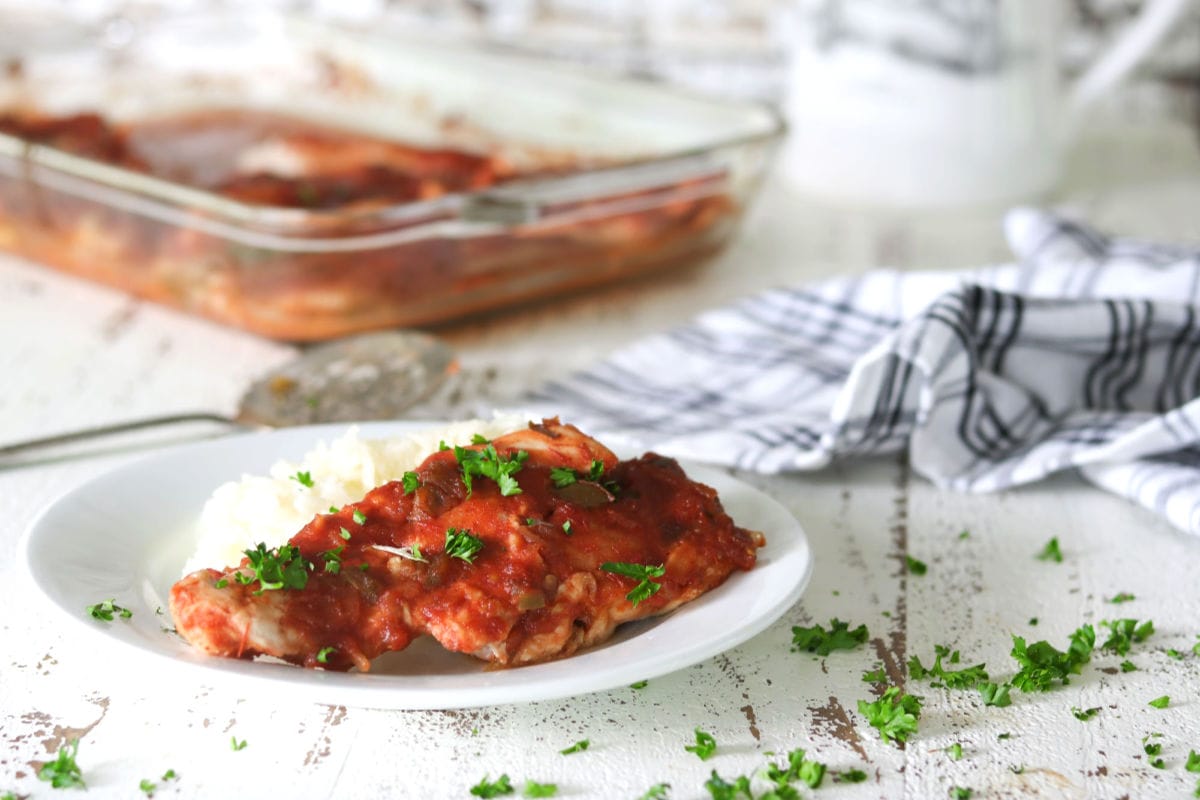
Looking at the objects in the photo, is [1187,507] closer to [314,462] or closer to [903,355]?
[903,355]

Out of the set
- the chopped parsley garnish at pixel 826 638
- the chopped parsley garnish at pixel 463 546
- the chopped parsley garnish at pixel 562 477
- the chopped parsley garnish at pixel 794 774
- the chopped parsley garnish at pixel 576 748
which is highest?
the chopped parsley garnish at pixel 562 477

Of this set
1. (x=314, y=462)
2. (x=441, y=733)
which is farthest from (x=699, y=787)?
(x=314, y=462)

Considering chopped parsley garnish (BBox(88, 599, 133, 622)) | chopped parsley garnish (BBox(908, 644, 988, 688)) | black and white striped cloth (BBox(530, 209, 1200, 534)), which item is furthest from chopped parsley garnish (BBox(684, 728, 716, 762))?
black and white striped cloth (BBox(530, 209, 1200, 534))

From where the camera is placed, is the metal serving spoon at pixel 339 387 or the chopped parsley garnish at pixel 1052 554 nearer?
the chopped parsley garnish at pixel 1052 554

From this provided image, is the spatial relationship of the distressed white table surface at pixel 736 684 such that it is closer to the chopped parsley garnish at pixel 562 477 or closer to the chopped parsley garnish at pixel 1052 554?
the chopped parsley garnish at pixel 1052 554

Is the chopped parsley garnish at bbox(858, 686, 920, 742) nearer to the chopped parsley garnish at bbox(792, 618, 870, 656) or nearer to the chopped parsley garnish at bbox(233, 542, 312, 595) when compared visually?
the chopped parsley garnish at bbox(792, 618, 870, 656)

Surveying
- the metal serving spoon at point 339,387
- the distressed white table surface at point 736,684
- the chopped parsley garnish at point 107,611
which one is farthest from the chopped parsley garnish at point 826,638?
the metal serving spoon at point 339,387
